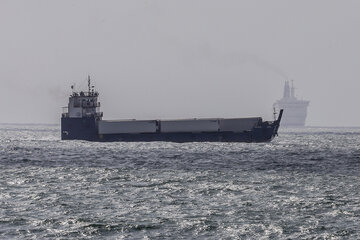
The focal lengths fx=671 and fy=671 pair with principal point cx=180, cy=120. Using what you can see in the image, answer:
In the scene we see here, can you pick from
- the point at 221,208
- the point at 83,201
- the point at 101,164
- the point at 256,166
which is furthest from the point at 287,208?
the point at 101,164

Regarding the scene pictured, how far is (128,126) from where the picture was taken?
131125mm

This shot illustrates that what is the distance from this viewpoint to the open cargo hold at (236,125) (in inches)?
5108

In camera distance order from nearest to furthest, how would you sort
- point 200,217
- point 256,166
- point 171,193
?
point 200,217, point 171,193, point 256,166

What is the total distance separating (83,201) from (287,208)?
11616mm

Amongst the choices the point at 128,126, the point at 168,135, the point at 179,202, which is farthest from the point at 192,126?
the point at 179,202

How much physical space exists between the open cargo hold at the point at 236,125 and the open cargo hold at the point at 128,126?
13.3 m

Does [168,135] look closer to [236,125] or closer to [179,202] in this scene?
[236,125]

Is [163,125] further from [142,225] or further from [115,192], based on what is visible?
[142,225]

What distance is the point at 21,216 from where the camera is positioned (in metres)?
32.8

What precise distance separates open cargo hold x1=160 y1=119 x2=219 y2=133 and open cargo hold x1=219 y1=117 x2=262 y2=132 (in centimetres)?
126

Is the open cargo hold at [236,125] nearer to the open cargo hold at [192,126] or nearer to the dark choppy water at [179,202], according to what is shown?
the open cargo hold at [192,126]

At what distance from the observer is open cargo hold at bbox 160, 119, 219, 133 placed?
426 feet

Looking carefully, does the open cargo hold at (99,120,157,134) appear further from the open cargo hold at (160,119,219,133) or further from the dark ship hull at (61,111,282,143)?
the open cargo hold at (160,119,219,133)

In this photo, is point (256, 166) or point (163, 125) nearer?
point (256, 166)
